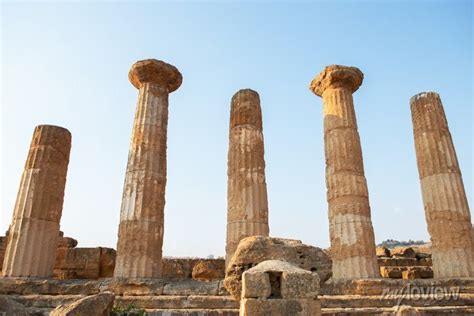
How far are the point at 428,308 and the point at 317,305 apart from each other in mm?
5449

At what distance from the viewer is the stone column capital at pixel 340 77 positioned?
16.0 meters

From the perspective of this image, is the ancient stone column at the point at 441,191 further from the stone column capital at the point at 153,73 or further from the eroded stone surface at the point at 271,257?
the stone column capital at the point at 153,73

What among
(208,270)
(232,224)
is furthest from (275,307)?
(208,270)

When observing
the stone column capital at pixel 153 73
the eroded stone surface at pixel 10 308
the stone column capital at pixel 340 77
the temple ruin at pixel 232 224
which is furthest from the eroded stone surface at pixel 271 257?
the stone column capital at pixel 340 77

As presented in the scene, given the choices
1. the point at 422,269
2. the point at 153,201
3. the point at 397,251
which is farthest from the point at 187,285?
the point at 397,251

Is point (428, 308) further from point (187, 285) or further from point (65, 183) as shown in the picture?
point (65, 183)

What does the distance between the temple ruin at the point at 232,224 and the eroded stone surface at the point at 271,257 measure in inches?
87.5

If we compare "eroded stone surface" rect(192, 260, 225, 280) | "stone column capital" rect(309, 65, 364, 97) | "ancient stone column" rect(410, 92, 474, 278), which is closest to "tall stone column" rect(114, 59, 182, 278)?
"eroded stone surface" rect(192, 260, 225, 280)

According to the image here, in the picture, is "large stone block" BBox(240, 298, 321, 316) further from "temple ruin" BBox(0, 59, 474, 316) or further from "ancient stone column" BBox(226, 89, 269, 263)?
"ancient stone column" BBox(226, 89, 269, 263)

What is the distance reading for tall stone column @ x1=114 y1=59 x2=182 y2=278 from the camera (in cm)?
1277

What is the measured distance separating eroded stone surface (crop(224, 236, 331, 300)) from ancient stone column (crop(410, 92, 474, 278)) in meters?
7.80

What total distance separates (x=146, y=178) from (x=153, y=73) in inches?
177

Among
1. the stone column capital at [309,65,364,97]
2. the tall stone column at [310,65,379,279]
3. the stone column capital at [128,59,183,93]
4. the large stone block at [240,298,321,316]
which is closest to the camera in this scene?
the large stone block at [240,298,321,316]

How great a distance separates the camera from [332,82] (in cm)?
1614
